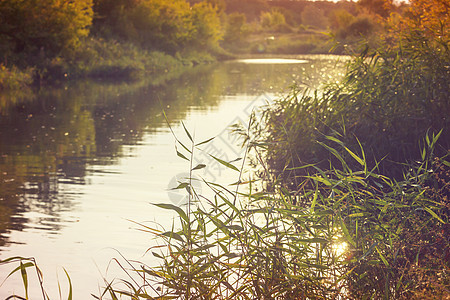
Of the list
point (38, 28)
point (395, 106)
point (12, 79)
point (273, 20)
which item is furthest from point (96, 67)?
point (273, 20)

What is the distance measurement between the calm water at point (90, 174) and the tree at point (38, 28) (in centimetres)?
823

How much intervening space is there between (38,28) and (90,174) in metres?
24.2

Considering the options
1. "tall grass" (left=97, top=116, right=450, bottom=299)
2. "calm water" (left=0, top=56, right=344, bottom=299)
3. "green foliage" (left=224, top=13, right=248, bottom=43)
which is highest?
"green foliage" (left=224, top=13, right=248, bottom=43)

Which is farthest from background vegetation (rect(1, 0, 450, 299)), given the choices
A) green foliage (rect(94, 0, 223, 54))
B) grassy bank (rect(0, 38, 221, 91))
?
green foliage (rect(94, 0, 223, 54))

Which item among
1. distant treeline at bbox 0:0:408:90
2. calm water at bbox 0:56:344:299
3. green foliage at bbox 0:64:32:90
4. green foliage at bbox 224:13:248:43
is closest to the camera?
calm water at bbox 0:56:344:299

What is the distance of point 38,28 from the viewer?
3328cm

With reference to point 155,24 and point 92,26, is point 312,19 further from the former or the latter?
point 92,26

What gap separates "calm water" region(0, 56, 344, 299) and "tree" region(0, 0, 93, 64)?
8229mm

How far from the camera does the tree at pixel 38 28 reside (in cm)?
3144

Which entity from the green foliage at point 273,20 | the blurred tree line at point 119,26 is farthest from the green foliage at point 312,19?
the blurred tree line at point 119,26

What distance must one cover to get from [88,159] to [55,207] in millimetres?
3752

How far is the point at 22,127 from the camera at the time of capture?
1697 cm

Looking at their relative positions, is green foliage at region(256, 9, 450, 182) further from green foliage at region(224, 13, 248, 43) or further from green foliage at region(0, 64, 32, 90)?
green foliage at region(224, 13, 248, 43)

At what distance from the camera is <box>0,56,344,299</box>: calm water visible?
700 centimetres
